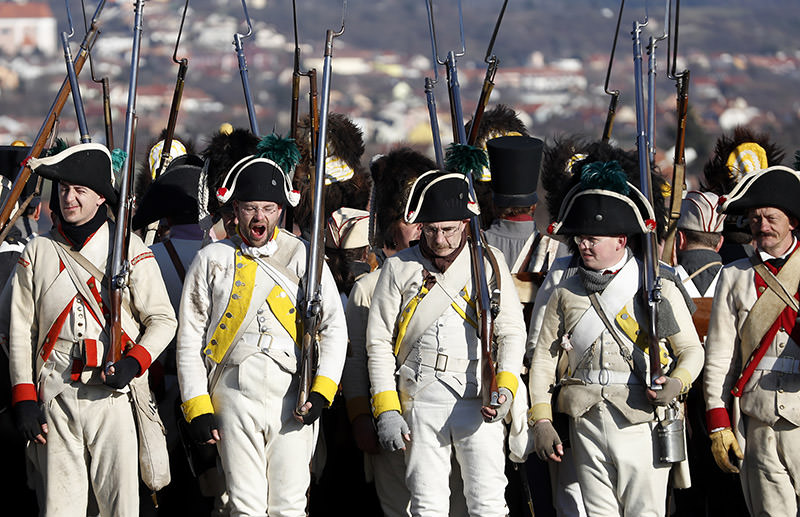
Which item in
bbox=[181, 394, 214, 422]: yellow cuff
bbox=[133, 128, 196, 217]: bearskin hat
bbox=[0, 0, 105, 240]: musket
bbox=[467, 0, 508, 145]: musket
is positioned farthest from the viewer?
bbox=[133, 128, 196, 217]: bearskin hat

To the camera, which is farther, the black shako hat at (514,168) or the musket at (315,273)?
the black shako hat at (514,168)

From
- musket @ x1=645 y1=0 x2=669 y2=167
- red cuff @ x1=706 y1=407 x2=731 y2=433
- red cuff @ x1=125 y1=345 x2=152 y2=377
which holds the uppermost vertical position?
musket @ x1=645 y1=0 x2=669 y2=167

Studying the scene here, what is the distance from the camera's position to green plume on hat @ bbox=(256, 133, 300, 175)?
18.2ft

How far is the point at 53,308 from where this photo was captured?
5.29 meters

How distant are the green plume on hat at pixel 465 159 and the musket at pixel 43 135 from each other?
76.7 inches

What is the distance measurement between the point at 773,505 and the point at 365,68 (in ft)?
462

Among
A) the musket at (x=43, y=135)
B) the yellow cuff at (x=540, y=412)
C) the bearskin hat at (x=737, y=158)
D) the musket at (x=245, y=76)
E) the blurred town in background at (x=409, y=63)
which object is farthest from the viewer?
the blurred town in background at (x=409, y=63)

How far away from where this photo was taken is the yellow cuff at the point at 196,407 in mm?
5211

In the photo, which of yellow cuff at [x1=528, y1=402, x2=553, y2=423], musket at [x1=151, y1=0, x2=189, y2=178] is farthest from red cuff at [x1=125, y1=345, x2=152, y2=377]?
musket at [x1=151, y1=0, x2=189, y2=178]

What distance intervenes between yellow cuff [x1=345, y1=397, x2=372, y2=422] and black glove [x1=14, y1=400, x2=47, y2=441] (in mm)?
1324

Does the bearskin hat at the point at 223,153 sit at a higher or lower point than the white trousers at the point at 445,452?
higher

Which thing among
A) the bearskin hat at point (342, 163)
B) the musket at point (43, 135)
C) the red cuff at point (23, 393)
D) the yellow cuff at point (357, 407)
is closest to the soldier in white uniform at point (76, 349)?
the red cuff at point (23, 393)

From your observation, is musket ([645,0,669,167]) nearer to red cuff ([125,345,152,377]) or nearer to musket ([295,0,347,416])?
musket ([295,0,347,416])

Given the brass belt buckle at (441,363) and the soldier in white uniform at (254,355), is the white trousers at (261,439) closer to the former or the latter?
the soldier in white uniform at (254,355)
